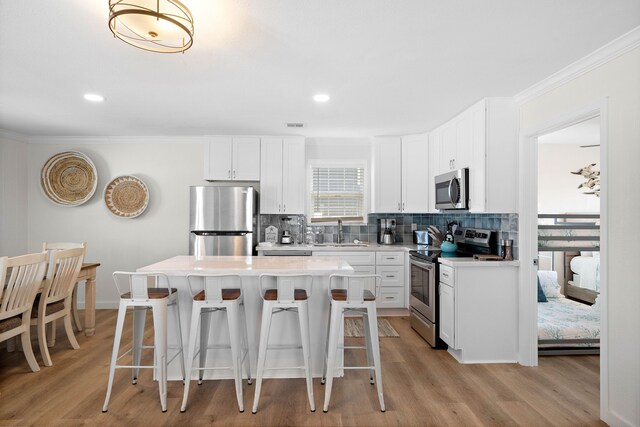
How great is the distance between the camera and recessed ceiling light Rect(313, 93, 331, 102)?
319cm

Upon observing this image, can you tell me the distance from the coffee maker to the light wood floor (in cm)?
200

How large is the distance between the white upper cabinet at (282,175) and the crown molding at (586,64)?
2.67 metres

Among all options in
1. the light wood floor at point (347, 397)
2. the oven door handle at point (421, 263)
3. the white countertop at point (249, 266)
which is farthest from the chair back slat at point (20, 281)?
the oven door handle at point (421, 263)

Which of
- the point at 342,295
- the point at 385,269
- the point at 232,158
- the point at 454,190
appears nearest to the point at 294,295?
the point at 342,295

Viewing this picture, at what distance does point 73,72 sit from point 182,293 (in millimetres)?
1867

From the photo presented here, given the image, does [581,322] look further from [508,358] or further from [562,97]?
[562,97]

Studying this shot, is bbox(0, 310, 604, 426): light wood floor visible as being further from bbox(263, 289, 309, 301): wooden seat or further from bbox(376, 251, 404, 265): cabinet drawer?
bbox(376, 251, 404, 265): cabinet drawer

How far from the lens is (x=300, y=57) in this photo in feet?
7.97

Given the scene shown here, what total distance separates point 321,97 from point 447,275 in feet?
6.66

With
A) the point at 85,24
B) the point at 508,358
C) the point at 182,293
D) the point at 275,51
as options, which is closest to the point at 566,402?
the point at 508,358

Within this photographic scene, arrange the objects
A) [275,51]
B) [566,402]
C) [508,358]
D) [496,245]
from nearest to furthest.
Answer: [275,51] < [566,402] < [508,358] < [496,245]

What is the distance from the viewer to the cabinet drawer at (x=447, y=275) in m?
3.26

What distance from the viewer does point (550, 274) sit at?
4.52 m

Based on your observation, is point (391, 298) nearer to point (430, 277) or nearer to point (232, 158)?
point (430, 277)
